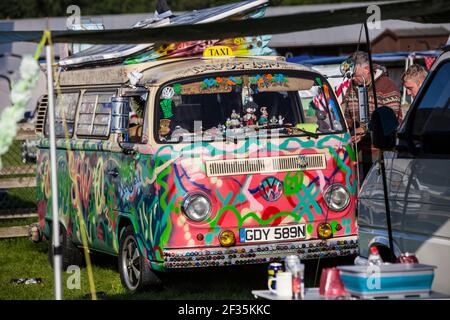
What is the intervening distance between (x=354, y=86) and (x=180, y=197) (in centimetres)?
331

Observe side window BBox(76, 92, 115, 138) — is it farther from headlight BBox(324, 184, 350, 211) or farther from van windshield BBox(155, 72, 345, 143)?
headlight BBox(324, 184, 350, 211)

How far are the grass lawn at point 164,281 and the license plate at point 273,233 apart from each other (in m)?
A: 0.57

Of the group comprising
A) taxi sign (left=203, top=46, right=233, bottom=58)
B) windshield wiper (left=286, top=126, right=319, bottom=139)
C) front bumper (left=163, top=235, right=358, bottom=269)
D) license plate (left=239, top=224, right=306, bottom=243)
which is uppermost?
taxi sign (left=203, top=46, right=233, bottom=58)

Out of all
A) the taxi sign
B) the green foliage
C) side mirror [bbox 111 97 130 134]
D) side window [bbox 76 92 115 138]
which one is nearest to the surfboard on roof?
side window [bbox 76 92 115 138]

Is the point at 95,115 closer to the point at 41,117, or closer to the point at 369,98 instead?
the point at 41,117

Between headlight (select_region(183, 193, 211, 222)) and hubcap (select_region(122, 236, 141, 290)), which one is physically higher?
headlight (select_region(183, 193, 211, 222))

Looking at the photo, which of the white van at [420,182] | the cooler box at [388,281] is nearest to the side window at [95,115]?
the white van at [420,182]

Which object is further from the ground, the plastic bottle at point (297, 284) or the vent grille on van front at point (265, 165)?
the vent grille on van front at point (265, 165)

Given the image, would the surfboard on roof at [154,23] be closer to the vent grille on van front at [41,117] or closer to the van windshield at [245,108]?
the vent grille on van front at [41,117]

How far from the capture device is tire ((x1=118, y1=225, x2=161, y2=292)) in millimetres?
10430

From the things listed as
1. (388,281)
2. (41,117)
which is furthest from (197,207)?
(41,117)

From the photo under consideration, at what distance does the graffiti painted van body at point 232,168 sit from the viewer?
9.97 metres

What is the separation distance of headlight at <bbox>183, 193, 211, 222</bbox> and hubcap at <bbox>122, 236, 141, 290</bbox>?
36.7 inches

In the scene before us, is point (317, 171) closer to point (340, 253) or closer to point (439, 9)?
point (340, 253)
